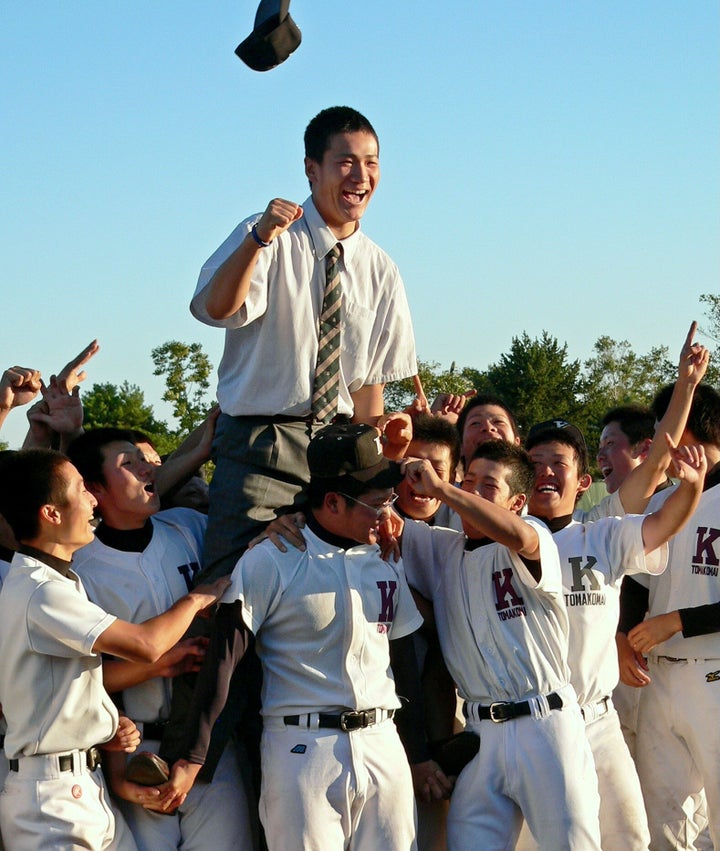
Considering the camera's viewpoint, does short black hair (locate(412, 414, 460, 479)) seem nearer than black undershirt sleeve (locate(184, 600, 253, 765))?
No

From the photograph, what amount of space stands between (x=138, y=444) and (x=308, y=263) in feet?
3.82

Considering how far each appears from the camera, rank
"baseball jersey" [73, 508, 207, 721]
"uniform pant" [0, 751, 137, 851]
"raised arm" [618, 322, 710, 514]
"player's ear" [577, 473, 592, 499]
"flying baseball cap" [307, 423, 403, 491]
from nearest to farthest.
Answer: "uniform pant" [0, 751, 137, 851], "flying baseball cap" [307, 423, 403, 491], "baseball jersey" [73, 508, 207, 721], "raised arm" [618, 322, 710, 514], "player's ear" [577, 473, 592, 499]

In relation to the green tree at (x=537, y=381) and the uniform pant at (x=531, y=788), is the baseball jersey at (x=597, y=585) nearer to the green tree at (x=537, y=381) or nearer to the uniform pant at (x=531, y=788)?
the uniform pant at (x=531, y=788)

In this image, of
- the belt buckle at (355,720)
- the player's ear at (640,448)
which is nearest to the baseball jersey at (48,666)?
the belt buckle at (355,720)

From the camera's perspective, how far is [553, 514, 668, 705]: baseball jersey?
550 centimetres

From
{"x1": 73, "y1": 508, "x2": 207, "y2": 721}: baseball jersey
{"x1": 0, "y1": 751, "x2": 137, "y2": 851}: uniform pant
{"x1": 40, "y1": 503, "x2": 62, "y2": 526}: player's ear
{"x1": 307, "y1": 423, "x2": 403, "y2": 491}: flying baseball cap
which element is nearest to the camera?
{"x1": 0, "y1": 751, "x2": 137, "y2": 851}: uniform pant

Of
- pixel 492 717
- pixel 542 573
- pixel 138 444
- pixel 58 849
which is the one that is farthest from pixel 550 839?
pixel 138 444

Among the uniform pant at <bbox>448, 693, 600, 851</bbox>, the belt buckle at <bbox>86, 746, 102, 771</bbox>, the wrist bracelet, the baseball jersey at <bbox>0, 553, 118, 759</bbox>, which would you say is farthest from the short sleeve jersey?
the uniform pant at <bbox>448, 693, 600, 851</bbox>

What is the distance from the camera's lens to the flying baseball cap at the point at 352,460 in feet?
15.4

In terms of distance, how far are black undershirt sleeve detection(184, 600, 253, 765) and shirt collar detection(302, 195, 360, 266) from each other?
1.76 meters

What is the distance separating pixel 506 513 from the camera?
485cm

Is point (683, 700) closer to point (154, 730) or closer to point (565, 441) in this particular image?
point (565, 441)

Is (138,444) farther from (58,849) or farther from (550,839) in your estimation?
(550,839)

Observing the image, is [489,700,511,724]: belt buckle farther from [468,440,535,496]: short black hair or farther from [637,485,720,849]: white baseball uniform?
[637,485,720,849]: white baseball uniform
